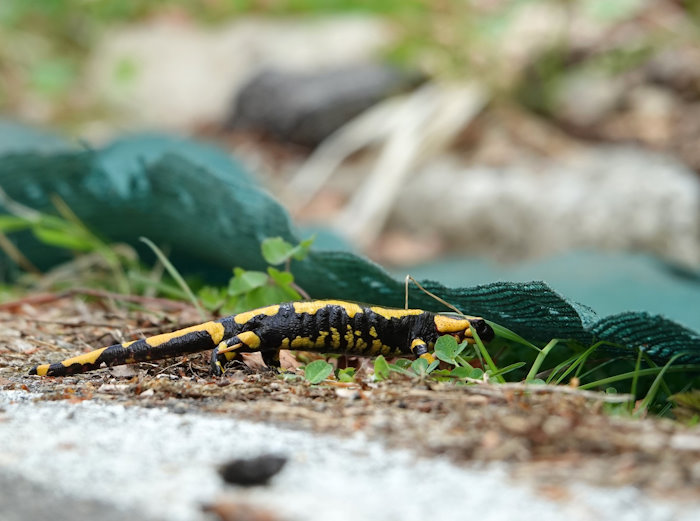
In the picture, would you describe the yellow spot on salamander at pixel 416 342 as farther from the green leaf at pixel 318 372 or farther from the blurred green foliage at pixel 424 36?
the blurred green foliage at pixel 424 36

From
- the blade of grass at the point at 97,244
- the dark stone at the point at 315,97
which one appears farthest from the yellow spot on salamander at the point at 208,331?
the dark stone at the point at 315,97

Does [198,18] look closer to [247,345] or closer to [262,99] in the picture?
[262,99]

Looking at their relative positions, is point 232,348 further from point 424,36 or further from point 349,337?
point 424,36

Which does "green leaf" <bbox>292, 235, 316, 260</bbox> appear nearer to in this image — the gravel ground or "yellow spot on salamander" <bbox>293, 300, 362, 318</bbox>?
"yellow spot on salamander" <bbox>293, 300, 362, 318</bbox>

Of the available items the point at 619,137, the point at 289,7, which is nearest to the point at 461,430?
the point at 619,137

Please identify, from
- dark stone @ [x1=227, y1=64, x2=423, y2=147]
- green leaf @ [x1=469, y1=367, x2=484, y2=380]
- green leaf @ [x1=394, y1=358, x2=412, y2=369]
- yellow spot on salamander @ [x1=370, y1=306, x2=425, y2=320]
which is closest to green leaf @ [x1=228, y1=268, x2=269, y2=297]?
yellow spot on salamander @ [x1=370, y1=306, x2=425, y2=320]

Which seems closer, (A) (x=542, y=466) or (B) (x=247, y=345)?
(A) (x=542, y=466)
